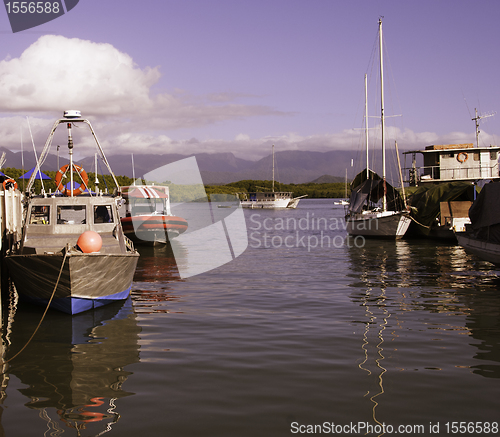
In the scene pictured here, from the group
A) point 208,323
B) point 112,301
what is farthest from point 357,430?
point 112,301

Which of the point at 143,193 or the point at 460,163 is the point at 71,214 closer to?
the point at 143,193

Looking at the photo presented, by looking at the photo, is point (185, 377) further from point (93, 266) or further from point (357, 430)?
point (93, 266)

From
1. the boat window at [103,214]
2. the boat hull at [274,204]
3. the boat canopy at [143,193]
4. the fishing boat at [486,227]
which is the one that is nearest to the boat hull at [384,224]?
the fishing boat at [486,227]

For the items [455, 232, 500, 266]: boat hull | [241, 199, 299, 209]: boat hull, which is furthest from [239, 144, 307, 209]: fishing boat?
[455, 232, 500, 266]: boat hull

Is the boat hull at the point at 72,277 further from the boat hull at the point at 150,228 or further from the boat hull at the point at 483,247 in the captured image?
the boat hull at the point at 150,228

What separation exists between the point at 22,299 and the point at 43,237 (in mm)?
1767

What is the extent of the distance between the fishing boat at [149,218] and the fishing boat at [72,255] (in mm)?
14919

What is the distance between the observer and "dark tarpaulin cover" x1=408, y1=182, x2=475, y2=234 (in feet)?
109

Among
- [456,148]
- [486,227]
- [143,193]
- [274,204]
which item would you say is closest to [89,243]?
[486,227]

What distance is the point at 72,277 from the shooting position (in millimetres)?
11297

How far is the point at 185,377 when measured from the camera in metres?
7.80

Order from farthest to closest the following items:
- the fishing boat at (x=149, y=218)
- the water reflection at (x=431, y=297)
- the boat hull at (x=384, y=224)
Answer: the boat hull at (x=384, y=224)
the fishing boat at (x=149, y=218)
the water reflection at (x=431, y=297)

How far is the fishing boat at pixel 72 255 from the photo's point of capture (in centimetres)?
1133

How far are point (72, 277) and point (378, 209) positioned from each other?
29158 millimetres
